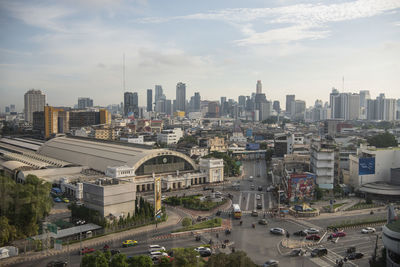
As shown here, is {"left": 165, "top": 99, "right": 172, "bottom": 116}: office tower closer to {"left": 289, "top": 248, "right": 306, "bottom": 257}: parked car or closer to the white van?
the white van

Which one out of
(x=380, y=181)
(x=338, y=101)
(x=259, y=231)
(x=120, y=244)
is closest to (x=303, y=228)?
(x=259, y=231)

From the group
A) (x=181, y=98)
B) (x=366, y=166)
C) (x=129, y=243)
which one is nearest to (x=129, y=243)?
(x=129, y=243)

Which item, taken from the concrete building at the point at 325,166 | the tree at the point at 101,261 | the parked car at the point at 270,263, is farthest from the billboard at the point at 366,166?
the tree at the point at 101,261

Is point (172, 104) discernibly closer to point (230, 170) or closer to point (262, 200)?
point (230, 170)

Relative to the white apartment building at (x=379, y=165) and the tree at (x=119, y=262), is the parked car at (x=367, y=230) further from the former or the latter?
the tree at (x=119, y=262)

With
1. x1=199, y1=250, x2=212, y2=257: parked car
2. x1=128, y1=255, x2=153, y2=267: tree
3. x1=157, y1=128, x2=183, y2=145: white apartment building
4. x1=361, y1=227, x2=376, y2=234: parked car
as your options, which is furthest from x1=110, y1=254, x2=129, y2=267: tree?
x1=157, y1=128, x2=183, y2=145: white apartment building

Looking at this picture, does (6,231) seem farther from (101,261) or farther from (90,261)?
(101,261)
